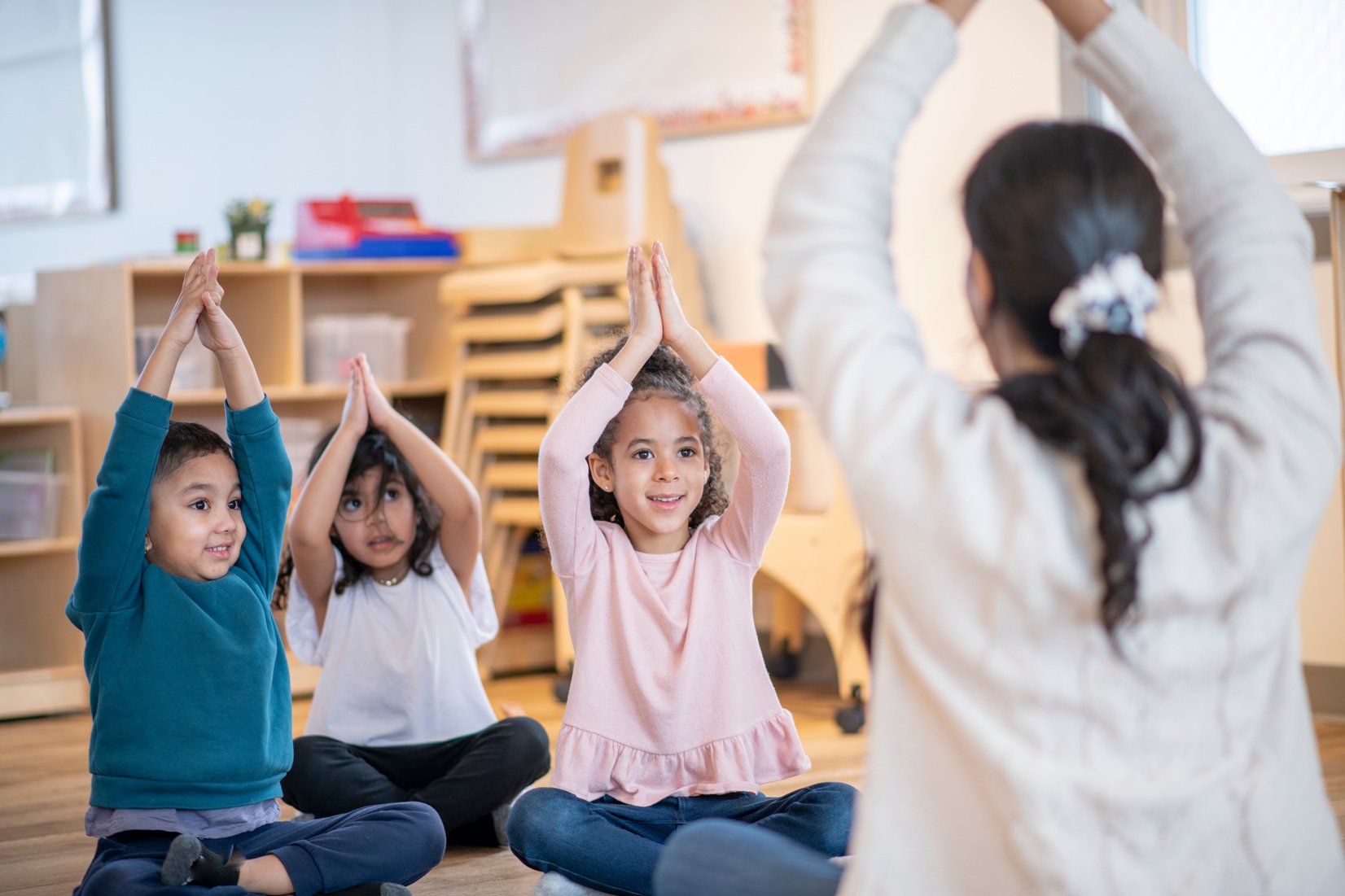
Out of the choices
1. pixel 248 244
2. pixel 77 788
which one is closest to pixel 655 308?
pixel 77 788

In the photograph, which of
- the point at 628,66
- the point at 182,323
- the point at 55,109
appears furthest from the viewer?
the point at 55,109

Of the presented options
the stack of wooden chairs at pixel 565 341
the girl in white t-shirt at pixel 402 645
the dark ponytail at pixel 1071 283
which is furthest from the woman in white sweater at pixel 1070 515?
the stack of wooden chairs at pixel 565 341

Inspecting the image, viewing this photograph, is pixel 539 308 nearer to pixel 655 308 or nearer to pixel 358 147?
pixel 358 147

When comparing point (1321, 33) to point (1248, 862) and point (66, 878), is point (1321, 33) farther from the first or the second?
→ point (66, 878)

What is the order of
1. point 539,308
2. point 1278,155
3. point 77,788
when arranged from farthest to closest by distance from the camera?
1. point 539,308
2. point 1278,155
3. point 77,788

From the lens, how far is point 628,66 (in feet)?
11.7

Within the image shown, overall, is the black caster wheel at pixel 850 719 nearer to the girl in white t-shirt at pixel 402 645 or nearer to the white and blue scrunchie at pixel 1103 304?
the girl in white t-shirt at pixel 402 645

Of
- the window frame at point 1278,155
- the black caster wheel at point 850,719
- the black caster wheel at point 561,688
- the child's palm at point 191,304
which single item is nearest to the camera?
the child's palm at point 191,304

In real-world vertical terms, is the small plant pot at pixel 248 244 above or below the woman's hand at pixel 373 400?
above

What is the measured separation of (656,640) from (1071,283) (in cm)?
80

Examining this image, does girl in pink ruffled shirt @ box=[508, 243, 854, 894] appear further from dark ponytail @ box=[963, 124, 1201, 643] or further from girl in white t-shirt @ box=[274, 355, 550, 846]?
dark ponytail @ box=[963, 124, 1201, 643]

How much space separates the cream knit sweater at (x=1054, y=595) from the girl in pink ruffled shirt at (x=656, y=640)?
54 centimetres

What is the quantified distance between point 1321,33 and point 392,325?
2.16 metres

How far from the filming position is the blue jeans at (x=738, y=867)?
0.97 m
